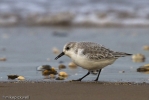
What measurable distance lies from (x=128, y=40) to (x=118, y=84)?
6.45 meters

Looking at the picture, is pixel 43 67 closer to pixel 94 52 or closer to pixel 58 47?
pixel 94 52

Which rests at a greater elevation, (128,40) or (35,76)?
(128,40)

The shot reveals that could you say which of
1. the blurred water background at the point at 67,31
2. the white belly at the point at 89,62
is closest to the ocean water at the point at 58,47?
the blurred water background at the point at 67,31

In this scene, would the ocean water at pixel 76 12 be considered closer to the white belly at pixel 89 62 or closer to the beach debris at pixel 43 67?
the beach debris at pixel 43 67

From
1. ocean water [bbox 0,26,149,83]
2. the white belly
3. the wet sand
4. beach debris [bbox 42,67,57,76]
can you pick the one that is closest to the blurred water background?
ocean water [bbox 0,26,149,83]

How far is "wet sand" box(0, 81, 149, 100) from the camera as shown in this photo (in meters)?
5.46

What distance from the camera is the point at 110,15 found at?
1769cm

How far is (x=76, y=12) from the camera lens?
18047 mm

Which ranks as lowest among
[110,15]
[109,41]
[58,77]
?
[58,77]

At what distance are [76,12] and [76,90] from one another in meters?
12.3

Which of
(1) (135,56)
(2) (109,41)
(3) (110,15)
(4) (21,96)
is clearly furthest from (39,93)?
(3) (110,15)

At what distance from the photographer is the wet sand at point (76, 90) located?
5461mm

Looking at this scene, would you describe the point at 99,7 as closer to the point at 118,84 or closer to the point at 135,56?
the point at 135,56

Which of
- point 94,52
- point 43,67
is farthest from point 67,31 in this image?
point 94,52
